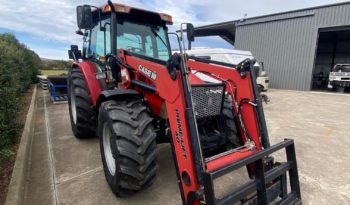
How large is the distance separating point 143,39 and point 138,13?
388mm

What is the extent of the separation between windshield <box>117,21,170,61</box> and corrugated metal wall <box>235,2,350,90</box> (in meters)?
14.2

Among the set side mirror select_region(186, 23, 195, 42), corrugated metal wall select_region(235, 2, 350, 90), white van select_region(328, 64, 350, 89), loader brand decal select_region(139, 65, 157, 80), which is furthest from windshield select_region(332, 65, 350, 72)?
loader brand decal select_region(139, 65, 157, 80)

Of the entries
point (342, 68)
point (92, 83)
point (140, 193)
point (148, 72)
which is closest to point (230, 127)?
point (148, 72)

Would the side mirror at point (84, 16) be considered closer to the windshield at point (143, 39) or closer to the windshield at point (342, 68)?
the windshield at point (143, 39)

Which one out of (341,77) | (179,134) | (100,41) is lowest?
(179,134)

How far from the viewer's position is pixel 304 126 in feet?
19.9

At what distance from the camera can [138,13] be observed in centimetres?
346

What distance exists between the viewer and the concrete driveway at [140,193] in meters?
2.69

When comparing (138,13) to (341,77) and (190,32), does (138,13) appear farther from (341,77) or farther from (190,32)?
(341,77)

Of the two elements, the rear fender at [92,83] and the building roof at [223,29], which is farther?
the building roof at [223,29]

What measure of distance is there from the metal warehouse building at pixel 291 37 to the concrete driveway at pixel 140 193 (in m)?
10.5

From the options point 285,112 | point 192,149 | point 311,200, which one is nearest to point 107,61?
point 192,149

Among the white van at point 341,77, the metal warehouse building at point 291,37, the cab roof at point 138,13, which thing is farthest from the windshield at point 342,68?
the cab roof at point 138,13

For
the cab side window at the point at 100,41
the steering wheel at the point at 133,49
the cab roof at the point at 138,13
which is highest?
the cab roof at the point at 138,13
